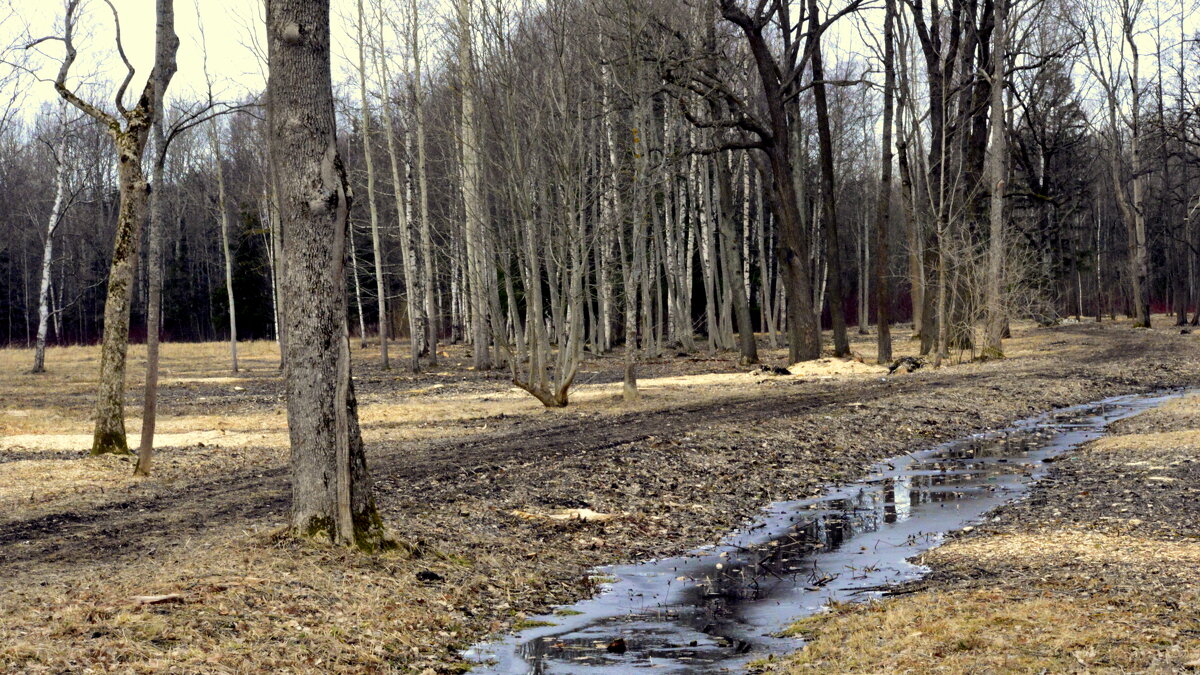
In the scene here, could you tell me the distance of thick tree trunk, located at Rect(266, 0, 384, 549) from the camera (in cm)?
768

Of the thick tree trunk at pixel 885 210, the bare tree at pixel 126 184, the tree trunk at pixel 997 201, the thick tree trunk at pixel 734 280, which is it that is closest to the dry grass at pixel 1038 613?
the bare tree at pixel 126 184

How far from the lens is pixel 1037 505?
10523 mm

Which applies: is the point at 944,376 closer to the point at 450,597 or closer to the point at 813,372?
the point at 813,372

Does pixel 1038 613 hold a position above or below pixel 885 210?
below

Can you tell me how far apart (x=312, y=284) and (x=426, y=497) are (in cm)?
379

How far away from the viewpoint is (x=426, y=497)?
429 inches

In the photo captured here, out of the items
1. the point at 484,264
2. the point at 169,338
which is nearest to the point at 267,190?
the point at 484,264

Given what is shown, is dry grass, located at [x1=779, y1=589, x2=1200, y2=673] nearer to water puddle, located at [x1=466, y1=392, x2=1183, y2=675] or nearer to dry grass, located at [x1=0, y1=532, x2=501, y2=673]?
water puddle, located at [x1=466, y1=392, x2=1183, y2=675]

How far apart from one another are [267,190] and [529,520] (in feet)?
95.6

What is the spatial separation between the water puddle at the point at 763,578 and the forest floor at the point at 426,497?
391 mm

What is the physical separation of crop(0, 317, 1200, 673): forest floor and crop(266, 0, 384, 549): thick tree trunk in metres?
0.45

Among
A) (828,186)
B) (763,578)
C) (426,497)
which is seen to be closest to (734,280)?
(828,186)

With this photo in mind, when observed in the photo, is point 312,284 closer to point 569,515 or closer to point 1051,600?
point 569,515

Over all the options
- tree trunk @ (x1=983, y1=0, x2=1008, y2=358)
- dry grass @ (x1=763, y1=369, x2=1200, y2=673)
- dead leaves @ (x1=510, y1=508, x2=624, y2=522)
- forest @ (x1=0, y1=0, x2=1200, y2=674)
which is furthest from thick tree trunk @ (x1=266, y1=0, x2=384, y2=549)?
tree trunk @ (x1=983, y1=0, x2=1008, y2=358)
